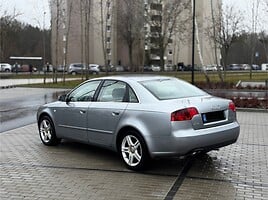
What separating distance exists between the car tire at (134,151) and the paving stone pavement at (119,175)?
14 cm

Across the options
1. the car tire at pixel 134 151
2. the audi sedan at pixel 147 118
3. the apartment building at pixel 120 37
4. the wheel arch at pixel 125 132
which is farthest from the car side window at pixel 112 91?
the apartment building at pixel 120 37

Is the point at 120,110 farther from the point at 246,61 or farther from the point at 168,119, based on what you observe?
the point at 246,61

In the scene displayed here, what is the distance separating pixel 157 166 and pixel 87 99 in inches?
71.8

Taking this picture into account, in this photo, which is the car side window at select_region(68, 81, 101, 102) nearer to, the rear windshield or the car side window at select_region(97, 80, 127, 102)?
the car side window at select_region(97, 80, 127, 102)

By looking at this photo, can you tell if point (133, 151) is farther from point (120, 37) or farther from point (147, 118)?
point (120, 37)

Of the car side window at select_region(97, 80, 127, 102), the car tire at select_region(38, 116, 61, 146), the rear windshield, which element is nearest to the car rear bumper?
the rear windshield

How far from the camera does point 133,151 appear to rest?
21.0 feet

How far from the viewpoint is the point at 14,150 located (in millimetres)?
7883

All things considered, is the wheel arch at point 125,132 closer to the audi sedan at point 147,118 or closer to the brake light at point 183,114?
the audi sedan at point 147,118

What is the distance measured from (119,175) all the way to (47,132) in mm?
2798

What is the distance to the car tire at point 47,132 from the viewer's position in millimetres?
8266

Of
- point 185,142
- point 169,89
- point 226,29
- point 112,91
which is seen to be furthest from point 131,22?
point 185,142

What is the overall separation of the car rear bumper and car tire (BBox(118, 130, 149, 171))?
6.8 inches

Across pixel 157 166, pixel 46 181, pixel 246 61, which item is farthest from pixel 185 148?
pixel 246 61
